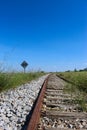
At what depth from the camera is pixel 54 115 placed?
4875 millimetres

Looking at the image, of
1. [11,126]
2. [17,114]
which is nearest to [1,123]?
[11,126]

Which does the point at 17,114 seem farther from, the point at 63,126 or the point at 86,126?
the point at 86,126

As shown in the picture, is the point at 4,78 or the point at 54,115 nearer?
the point at 54,115

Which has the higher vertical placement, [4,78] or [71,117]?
[4,78]

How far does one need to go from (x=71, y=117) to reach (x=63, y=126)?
59cm

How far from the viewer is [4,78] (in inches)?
333

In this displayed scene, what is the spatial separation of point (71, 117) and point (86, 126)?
623 mm

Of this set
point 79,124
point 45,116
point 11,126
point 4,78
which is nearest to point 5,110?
point 45,116

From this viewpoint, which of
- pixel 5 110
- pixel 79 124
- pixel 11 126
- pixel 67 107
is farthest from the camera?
pixel 67 107

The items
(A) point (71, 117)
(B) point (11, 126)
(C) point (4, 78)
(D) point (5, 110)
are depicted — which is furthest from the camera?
(C) point (4, 78)

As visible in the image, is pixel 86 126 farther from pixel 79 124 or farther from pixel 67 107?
pixel 67 107

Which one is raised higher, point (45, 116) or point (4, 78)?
point (4, 78)

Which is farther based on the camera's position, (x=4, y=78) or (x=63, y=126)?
(x=4, y=78)

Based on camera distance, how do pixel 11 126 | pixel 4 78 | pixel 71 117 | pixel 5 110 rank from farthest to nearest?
pixel 4 78 → pixel 5 110 → pixel 71 117 → pixel 11 126
